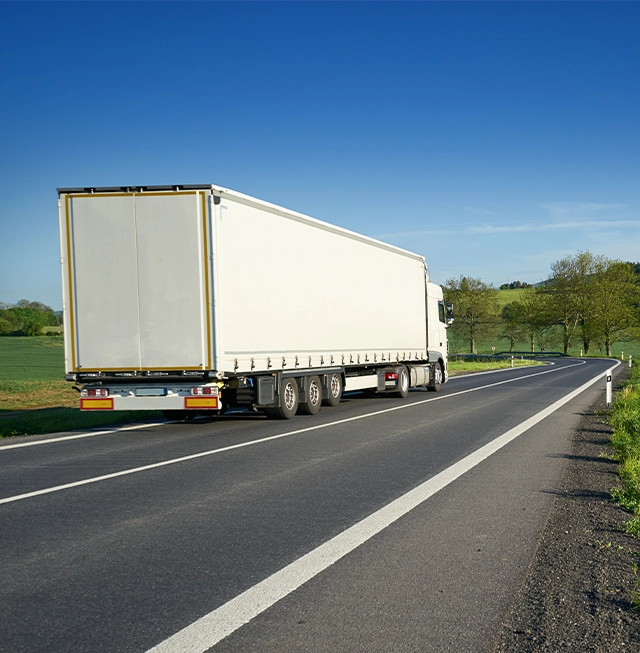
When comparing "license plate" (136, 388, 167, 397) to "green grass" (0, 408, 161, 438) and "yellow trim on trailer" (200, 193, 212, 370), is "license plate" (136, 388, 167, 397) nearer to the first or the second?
"yellow trim on trailer" (200, 193, 212, 370)

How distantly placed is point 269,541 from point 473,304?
8597 centimetres

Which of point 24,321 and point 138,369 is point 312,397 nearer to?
point 138,369

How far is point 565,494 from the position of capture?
312 inches

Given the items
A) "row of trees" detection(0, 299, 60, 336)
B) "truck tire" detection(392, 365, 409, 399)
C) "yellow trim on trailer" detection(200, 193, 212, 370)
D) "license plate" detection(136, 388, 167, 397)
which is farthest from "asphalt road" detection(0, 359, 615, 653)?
"row of trees" detection(0, 299, 60, 336)

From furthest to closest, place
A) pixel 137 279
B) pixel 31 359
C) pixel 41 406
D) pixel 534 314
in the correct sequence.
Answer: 1. pixel 534 314
2. pixel 31 359
3. pixel 41 406
4. pixel 137 279

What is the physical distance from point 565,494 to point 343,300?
10.7 metres

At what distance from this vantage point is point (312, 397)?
678 inches

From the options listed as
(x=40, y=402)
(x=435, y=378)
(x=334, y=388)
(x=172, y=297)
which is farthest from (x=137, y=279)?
(x=435, y=378)

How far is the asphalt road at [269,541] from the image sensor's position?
13.7 feet

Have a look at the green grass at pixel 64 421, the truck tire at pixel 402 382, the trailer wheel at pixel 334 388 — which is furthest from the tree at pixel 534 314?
the green grass at pixel 64 421

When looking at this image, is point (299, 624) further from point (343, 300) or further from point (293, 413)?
point (343, 300)

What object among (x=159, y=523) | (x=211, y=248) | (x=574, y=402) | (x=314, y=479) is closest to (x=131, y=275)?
(x=211, y=248)

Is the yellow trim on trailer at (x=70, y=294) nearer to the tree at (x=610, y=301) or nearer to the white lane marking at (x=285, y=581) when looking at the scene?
the white lane marking at (x=285, y=581)

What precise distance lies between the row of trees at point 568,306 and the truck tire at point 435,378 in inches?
2512
